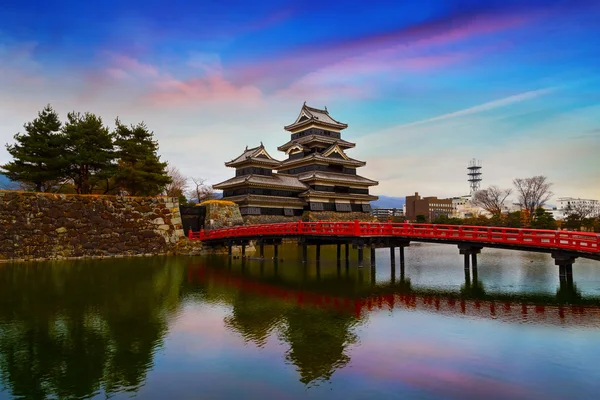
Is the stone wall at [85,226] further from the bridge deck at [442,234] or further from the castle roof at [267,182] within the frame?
the castle roof at [267,182]

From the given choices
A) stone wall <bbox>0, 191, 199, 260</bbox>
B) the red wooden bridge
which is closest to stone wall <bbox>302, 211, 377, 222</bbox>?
stone wall <bbox>0, 191, 199, 260</bbox>

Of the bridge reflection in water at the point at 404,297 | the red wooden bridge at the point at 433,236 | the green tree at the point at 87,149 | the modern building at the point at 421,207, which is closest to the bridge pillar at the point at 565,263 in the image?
the red wooden bridge at the point at 433,236

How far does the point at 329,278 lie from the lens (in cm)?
2223

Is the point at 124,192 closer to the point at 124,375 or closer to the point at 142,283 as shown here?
the point at 142,283

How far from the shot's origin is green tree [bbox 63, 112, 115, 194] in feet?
109

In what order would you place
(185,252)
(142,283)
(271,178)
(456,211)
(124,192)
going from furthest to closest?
1. (456,211)
2. (271,178)
3. (124,192)
4. (185,252)
5. (142,283)

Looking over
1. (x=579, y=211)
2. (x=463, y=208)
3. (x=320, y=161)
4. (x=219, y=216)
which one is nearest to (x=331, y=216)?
(x=320, y=161)

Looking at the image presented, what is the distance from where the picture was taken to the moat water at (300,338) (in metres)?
8.27

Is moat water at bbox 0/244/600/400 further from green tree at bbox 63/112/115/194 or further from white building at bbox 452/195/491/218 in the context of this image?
white building at bbox 452/195/491/218

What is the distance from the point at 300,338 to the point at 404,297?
7391mm

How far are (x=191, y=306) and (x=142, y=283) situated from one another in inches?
240

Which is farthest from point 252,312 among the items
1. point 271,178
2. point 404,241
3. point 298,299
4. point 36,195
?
point 271,178

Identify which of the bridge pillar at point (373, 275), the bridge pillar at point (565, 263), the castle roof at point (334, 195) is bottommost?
the bridge pillar at point (373, 275)

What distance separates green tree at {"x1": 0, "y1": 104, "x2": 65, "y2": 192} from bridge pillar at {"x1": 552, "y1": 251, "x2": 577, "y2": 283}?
3520cm
